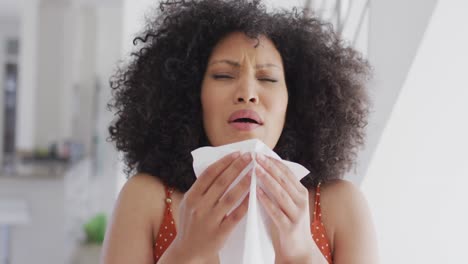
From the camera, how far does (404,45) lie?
1.29 m

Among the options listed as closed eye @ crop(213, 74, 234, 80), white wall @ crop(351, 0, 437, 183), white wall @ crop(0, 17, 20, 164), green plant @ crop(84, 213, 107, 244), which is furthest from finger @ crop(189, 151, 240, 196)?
white wall @ crop(0, 17, 20, 164)

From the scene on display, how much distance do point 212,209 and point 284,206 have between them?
10cm

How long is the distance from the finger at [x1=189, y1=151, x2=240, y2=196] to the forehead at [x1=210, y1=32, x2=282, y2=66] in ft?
0.78

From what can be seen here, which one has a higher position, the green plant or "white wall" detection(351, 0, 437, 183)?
"white wall" detection(351, 0, 437, 183)

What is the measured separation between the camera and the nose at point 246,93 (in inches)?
38.7

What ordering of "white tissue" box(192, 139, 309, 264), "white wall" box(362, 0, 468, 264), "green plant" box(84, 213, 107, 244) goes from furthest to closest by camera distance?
"green plant" box(84, 213, 107, 244) → "white wall" box(362, 0, 468, 264) → "white tissue" box(192, 139, 309, 264)

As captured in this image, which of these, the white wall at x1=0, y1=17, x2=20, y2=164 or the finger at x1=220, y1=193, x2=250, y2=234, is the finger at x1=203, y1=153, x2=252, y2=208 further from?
the white wall at x1=0, y1=17, x2=20, y2=164

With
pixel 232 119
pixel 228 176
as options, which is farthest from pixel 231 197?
pixel 232 119

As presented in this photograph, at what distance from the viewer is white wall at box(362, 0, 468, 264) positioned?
1229 mm

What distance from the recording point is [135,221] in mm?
1058

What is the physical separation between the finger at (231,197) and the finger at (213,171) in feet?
0.10

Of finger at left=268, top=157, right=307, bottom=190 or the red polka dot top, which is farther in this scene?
the red polka dot top

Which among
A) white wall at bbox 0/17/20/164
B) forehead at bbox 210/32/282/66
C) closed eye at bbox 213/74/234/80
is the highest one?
white wall at bbox 0/17/20/164

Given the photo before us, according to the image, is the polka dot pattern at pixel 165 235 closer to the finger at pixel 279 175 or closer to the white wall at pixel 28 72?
the finger at pixel 279 175
